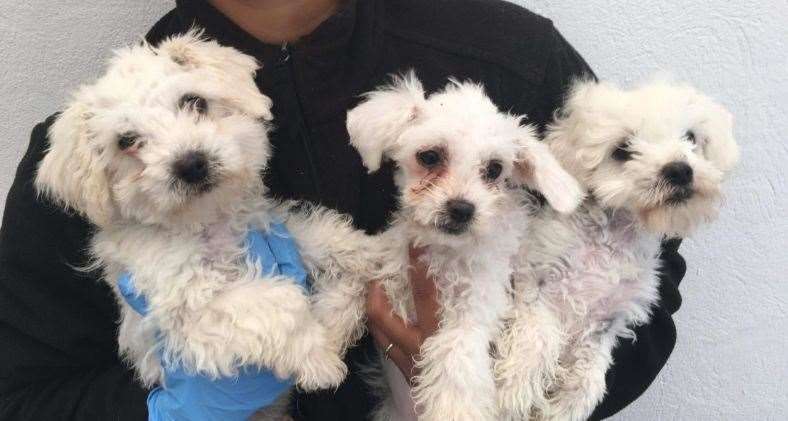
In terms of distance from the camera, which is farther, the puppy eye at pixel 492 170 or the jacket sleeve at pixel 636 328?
the jacket sleeve at pixel 636 328

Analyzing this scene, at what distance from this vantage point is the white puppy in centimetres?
115

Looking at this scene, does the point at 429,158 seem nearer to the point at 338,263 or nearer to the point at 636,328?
the point at 338,263

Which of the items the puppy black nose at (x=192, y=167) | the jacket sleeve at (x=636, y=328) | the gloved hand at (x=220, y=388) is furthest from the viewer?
the jacket sleeve at (x=636, y=328)

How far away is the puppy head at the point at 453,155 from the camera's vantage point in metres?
1.15

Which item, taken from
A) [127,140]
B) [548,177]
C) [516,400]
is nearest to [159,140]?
[127,140]

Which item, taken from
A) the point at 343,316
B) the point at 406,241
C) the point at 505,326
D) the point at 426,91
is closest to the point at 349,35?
the point at 426,91

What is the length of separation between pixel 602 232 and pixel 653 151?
0.72ft

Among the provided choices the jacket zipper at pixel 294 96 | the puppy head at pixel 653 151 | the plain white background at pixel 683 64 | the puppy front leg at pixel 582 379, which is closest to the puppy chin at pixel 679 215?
the puppy head at pixel 653 151

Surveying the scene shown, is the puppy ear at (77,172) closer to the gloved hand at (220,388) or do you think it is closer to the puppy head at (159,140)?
the puppy head at (159,140)

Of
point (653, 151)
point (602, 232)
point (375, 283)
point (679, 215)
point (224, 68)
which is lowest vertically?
point (375, 283)

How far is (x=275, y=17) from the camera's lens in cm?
139

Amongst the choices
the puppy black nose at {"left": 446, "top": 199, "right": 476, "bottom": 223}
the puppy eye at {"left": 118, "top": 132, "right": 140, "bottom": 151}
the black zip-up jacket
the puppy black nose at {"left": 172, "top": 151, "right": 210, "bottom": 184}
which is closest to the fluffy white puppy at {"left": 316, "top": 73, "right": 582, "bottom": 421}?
the puppy black nose at {"left": 446, "top": 199, "right": 476, "bottom": 223}

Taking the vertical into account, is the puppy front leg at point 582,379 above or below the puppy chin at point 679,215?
below

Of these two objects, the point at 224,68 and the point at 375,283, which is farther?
the point at 375,283
